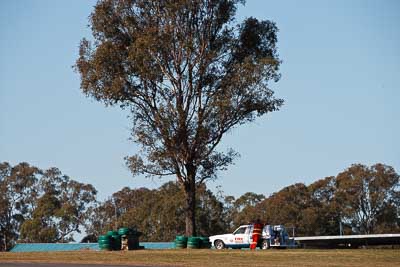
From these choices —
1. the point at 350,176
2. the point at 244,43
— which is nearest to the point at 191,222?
the point at 244,43

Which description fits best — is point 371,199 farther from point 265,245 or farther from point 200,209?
point 265,245

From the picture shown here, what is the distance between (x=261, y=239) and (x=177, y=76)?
11349 mm

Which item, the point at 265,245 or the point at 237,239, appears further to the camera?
the point at 237,239

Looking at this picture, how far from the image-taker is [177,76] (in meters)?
45.6

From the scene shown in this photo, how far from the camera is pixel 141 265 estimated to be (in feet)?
93.6

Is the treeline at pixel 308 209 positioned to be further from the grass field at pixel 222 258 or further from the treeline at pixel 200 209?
the grass field at pixel 222 258

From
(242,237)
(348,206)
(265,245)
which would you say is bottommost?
(265,245)

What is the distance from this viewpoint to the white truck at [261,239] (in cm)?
4181

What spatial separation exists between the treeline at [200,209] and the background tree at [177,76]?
4001 centimetres

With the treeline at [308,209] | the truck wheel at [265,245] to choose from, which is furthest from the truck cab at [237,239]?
the treeline at [308,209]

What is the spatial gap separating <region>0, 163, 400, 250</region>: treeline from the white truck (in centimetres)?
3980

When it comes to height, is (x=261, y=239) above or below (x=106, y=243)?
above

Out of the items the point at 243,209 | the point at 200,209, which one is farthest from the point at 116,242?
the point at 243,209

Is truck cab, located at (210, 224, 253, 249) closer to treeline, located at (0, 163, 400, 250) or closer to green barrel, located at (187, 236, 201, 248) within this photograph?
green barrel, located at (187, 236, 201, 248)
